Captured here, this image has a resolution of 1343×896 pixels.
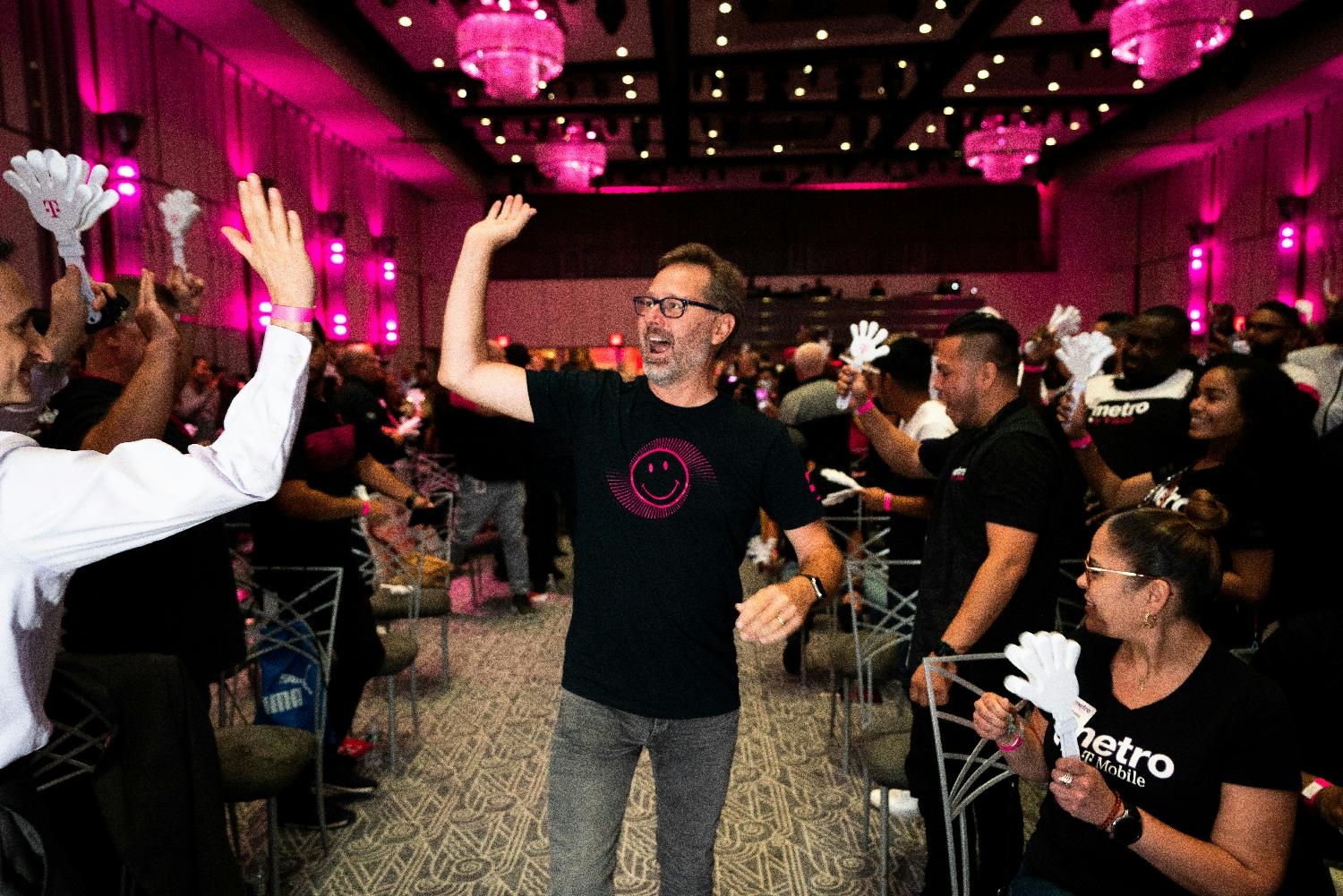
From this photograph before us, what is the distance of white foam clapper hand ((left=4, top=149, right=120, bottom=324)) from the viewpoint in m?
1.71

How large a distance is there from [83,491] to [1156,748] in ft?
5.99

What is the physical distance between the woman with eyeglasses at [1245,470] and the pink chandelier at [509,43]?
5.46 m

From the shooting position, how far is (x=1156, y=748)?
62.7 inches

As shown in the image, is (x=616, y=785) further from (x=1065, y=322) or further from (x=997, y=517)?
(x=1065, y=322)

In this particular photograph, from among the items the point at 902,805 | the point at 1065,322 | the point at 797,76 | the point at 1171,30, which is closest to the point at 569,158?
the point at 797,76

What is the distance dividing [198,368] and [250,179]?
643cm

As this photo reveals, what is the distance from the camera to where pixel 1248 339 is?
4227 mm

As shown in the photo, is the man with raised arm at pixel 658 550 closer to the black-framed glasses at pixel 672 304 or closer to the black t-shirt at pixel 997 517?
the black-framed glasses at pixel 672 304

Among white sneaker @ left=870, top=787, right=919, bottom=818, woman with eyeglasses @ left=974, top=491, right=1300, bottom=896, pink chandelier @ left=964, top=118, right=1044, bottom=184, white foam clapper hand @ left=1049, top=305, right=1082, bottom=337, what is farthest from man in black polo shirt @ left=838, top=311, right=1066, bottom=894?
pink chandelier @ left=964, top=118, right=1044, bottom=184

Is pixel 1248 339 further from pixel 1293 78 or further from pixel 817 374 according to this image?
pixel 1293 78

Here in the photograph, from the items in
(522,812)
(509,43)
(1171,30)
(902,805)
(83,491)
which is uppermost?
(509,43)

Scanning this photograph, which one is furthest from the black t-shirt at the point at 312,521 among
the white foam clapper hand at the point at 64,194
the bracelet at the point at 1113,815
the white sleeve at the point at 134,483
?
the bracelet at the point at 1113,815

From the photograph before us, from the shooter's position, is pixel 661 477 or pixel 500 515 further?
pixel 500 515

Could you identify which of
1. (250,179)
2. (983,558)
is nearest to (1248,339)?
(983,558)
